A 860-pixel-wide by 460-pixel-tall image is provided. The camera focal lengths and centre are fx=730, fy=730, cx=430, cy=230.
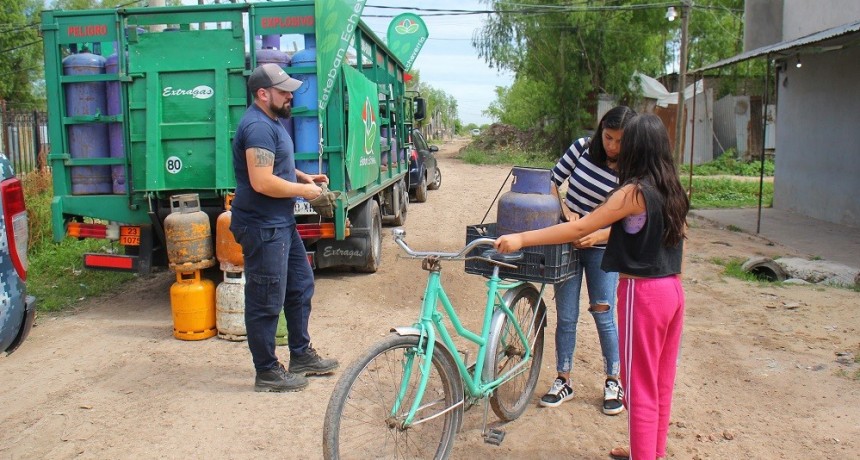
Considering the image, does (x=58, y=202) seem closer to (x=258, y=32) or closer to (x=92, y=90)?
(x=92, y=90)

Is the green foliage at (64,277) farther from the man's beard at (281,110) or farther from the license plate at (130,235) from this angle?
the man's beard at (281,110)

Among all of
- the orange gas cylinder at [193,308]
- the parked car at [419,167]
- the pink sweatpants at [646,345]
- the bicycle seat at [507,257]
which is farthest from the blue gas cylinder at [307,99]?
the parked car at [419,167]

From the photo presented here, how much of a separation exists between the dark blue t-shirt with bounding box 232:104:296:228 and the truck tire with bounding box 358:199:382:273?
3254 millimetres

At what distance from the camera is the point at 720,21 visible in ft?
101

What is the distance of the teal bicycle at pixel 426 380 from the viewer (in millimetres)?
3125

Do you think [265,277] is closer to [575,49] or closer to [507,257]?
[507,257]

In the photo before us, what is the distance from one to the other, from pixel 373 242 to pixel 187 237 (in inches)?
104

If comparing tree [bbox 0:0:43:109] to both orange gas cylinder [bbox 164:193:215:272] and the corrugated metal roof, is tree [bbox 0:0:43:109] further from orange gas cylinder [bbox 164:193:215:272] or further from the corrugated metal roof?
the corrugated metal roof

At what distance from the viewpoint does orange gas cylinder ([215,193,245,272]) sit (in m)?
5.83

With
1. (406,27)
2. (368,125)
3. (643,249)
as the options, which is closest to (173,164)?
(368,125)

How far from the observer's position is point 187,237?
5758 millimetres

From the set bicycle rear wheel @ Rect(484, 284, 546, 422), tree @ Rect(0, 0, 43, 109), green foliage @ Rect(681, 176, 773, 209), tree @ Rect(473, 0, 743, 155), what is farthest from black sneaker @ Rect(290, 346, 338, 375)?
tree @ Rect(0, 0, 43, 109)

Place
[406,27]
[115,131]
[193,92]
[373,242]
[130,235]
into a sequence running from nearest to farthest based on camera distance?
1. [193,92]
2. [115,131]
3. [130,235]
4. [373,242]
5. [406,27]

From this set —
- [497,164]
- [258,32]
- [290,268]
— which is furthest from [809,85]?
[497,164]
